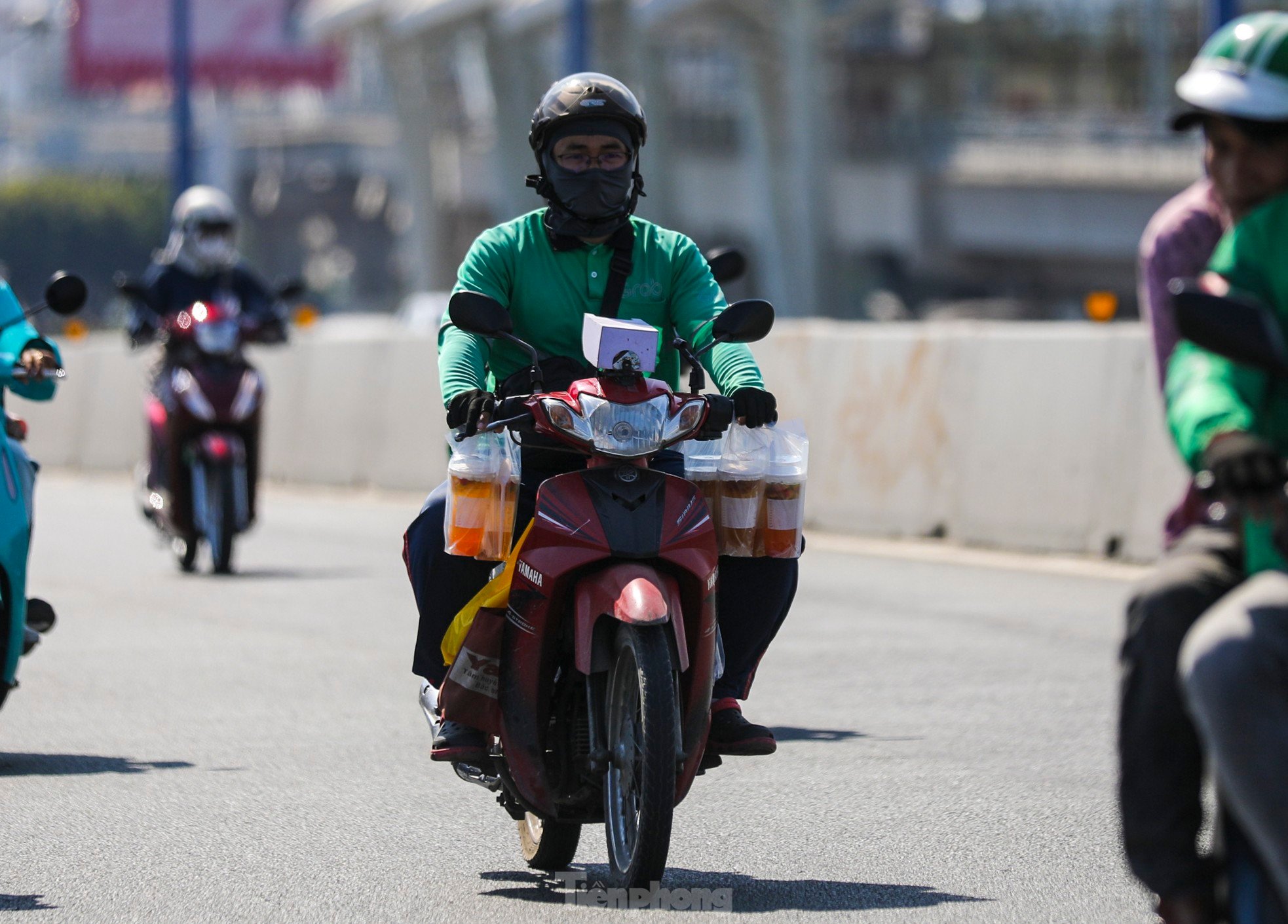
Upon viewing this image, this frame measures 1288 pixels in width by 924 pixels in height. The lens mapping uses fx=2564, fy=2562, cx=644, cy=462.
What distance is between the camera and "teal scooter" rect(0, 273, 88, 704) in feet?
23.7

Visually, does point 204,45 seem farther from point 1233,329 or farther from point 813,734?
point 1233,329

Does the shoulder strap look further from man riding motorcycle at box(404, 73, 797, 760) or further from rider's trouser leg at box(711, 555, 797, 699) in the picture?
rider's trouser leg at box(711, 555, 797, 699)

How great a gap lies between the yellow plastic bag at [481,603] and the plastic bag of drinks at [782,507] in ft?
1.81

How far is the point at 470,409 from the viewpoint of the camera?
543 cm

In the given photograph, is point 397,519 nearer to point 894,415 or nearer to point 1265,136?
point 894,415

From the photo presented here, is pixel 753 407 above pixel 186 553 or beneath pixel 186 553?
above

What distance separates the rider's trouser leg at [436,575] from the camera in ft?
19.1

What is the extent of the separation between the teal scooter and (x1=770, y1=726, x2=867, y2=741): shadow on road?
2357 millimetres

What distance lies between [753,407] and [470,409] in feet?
2.06

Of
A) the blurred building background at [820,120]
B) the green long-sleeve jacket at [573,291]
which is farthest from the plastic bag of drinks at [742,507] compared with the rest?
the blurred building background at [820,120]

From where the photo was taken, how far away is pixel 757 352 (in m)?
16.6

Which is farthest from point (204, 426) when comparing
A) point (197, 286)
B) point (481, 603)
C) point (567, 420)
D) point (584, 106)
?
point (567, 420)

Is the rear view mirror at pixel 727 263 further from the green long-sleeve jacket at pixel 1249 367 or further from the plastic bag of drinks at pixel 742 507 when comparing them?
the green long-sleeve jacket at pixel 1249 367

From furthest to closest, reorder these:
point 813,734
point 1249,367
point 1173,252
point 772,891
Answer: point 813,734
point 772,891
point 1173,252
point 1249,367
